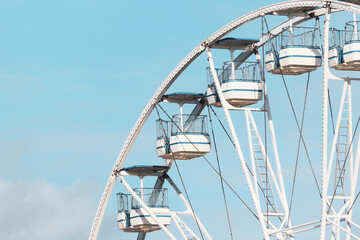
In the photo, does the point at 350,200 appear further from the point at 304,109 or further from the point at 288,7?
the point at 288,7

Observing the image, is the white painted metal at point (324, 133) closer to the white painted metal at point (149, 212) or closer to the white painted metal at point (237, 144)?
the white painted metal at point (237, 144)

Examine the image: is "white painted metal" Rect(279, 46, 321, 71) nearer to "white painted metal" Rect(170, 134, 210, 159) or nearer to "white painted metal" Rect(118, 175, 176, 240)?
"white painted metal" Rect(170, 134, 210, 159)

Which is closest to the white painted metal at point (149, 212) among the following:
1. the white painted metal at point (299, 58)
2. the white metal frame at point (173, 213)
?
the white metal frame at point (173, 213)

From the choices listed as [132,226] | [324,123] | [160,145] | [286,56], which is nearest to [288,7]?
[286,56]

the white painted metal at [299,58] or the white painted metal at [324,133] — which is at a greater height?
the white painted metal at [299,58]

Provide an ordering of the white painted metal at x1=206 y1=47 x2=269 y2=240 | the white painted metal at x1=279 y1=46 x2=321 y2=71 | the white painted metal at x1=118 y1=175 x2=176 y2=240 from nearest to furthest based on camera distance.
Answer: the white painted metal at x1=279 y1=46 x2=321 y2=71 → the white painted metal at x1=206 y1=47 x2=269 y2=240 → the white painted metal at x1=118 y1=175 x2=176 y2=240

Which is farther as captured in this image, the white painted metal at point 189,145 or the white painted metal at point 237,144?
the white painted metal at point 189,145

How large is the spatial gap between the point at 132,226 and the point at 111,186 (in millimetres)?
3791

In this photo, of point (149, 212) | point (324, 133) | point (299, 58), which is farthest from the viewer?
point (149, 212)

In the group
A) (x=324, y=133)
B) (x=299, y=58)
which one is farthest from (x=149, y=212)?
(x=324, y=133)

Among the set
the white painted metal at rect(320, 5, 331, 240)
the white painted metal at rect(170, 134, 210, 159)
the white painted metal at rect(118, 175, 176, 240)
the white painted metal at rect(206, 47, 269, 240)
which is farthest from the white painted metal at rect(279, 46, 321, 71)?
the white painted metal at rect(118, 175, 176, 240)

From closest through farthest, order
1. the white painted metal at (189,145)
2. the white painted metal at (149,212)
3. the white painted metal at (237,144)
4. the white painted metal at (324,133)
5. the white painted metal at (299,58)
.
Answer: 1. the white painted metal at (324,133)
2. the white painted metal at (299,58)
3. the white painted metal at (237,144)
4. the white painted metal at (189,145)
5. the white painted metal at (149,212)

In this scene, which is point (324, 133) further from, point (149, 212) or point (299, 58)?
point (149, 212)

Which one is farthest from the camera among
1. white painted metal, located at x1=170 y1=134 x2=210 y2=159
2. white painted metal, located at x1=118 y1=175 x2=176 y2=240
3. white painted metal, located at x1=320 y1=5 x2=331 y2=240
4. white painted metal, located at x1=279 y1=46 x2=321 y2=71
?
white painted metal, located at x1=118 y1=175 x2=176 y2=240
